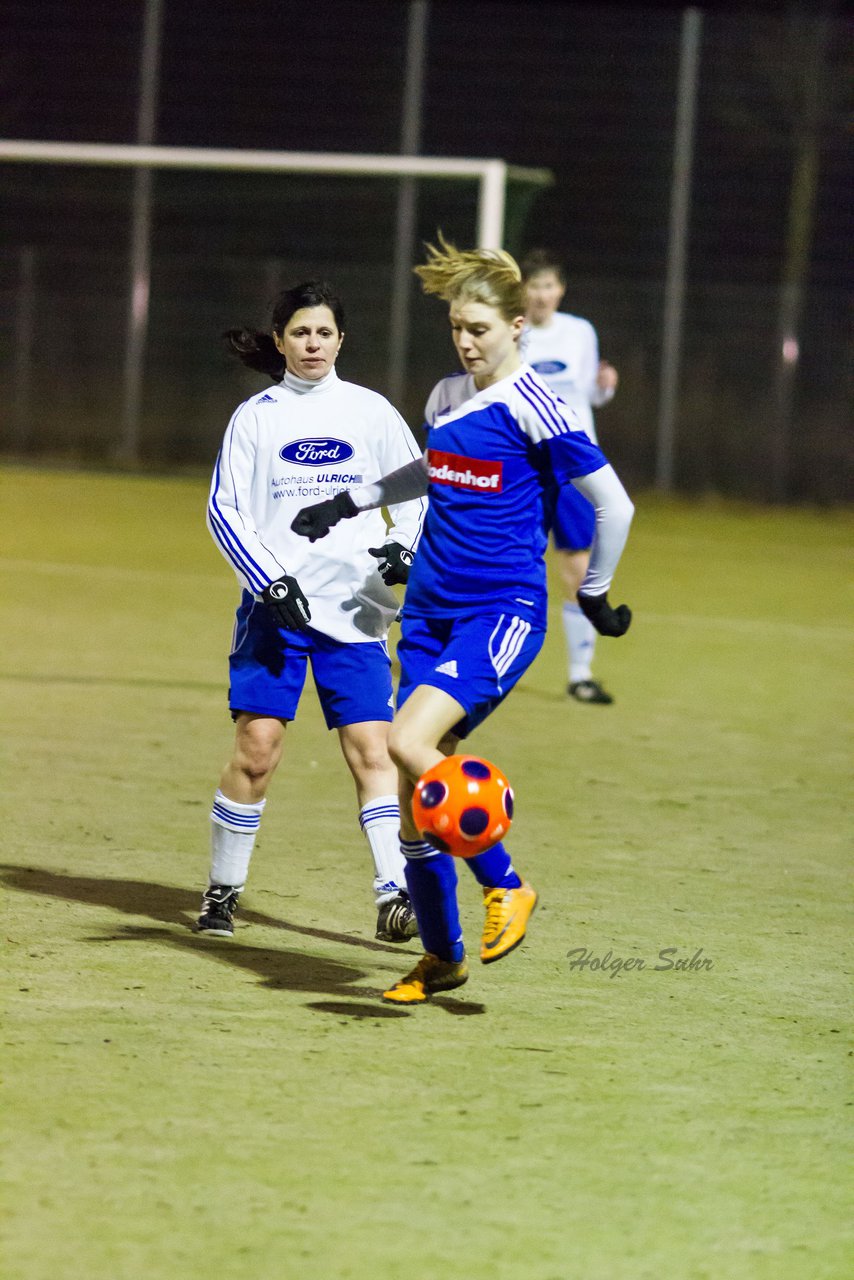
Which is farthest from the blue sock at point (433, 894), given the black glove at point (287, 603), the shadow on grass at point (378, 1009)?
the black glove at point (287, 603)

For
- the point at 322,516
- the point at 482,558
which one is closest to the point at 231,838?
the point at 322,516

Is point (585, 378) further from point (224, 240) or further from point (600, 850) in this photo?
point (224, 240)

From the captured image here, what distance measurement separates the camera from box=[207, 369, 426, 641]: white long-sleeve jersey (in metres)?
4.83

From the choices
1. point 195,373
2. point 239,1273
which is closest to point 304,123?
point 195,373

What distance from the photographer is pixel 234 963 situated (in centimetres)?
461

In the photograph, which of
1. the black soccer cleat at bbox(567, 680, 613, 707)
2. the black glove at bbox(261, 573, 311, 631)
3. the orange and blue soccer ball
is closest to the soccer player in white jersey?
the orange and blue soccer ball

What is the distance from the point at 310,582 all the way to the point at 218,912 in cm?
92

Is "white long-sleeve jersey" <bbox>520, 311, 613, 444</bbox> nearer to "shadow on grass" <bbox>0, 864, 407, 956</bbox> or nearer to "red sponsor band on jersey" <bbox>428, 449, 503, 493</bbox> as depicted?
"shadow on grass" <bbox>0, 864, 407, 956</bbox>

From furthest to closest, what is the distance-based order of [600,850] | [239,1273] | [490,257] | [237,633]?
[600,850], [237,633], [490,257], [239,1273]

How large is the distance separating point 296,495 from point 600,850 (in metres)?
1.83

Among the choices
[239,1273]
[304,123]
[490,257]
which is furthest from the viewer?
[304,123]

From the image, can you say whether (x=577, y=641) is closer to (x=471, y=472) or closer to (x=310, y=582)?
(x=310, y=582)

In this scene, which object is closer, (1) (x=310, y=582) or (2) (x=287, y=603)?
(2) (x=287, y=603)

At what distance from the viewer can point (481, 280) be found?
13.6 ft
